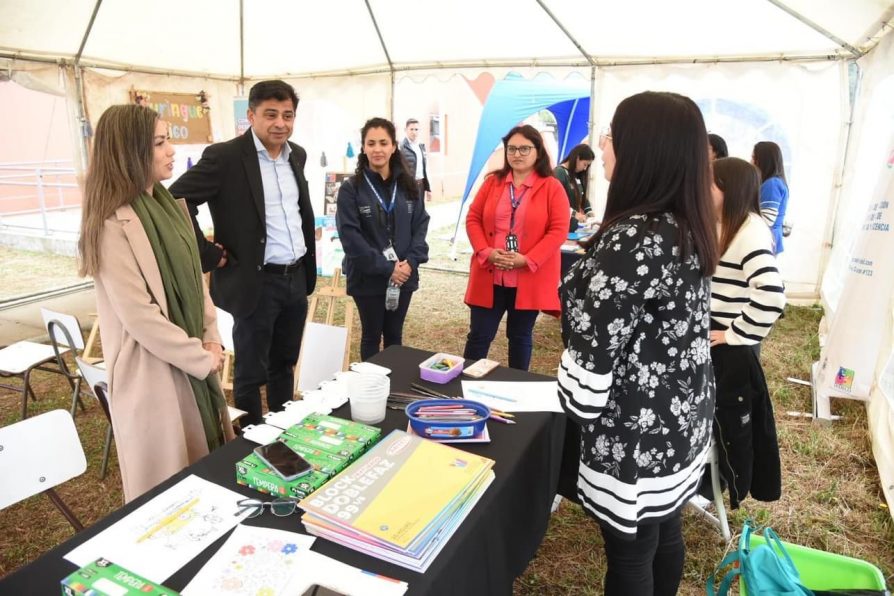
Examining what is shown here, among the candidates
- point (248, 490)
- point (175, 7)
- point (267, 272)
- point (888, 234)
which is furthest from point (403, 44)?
point (248, 490)

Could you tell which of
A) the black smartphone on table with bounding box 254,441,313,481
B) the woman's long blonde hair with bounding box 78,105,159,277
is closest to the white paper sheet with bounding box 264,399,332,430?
the black smartphone on table with bounding box 254,441,313,481

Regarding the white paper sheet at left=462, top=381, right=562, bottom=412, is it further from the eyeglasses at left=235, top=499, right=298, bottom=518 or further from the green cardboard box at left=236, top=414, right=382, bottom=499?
the eyeglasses at left=235, top=499, right=298, bottom=518

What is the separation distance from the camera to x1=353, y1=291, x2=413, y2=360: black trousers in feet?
9.30

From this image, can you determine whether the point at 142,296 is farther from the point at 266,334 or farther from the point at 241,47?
the point at 241,47

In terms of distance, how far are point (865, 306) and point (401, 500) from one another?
9.47 ft

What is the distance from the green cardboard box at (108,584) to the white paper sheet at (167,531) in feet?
0.19

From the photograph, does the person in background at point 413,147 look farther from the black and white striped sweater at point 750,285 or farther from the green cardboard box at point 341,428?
the green cardboard box at point 341,428

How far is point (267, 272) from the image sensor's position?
2320 mm

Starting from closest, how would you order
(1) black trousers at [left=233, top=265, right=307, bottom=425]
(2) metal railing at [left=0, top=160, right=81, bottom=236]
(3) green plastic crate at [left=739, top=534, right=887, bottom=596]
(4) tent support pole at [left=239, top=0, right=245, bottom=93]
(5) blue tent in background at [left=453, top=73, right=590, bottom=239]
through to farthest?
(3) green plastic crate at [left=739, top=534, right=887, bottom=596], (1) black trousers at [left=233, top=265, right=307, bottom=425], (4) tent support pole at [left=239, top=0, right=245, bottom=93], (5) blue tent in background at [left=453, top=73, right=590, bottom=239], (2) metal railing at [left=0, top=160, right=81, bottom=236]

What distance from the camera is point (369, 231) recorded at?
2.77 meters

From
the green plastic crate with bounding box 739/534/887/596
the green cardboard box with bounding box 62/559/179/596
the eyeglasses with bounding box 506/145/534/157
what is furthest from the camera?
the eyeglasses with bounding box 506/145/534/157

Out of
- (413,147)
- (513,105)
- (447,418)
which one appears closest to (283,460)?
(447,418)

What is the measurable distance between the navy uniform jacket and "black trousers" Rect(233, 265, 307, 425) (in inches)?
12.5

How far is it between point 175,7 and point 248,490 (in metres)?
4.56
